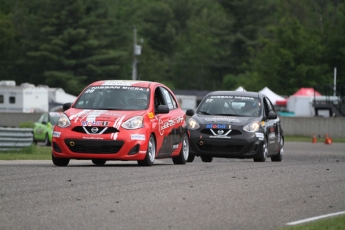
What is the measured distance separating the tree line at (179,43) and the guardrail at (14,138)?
5147cm

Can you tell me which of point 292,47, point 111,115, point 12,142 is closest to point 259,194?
point 111,115

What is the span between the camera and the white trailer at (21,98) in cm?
5194

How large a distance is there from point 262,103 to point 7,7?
97726mm

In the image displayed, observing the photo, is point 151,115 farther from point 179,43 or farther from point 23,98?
point 179,43

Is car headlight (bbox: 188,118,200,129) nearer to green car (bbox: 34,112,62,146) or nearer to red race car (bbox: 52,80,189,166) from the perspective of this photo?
red race car (bbox: 52,80,189,166)

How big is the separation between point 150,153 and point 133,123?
0.74 meters

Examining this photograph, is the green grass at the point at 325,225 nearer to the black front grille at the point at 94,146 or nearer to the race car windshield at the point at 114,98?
the black front grille at the point at 94,146

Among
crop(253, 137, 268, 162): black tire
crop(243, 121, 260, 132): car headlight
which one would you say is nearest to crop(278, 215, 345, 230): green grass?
crop(243, 121, 260, 132): car headlight

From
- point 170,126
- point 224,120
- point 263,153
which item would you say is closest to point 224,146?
point 224,120

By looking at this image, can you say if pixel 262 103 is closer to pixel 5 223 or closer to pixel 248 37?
pixel 5 223

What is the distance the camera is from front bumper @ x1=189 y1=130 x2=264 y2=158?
20438mm

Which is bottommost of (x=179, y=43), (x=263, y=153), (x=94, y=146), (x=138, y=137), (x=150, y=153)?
(x=263, y=153)

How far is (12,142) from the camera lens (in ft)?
85.6

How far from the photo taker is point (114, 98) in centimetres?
1756
